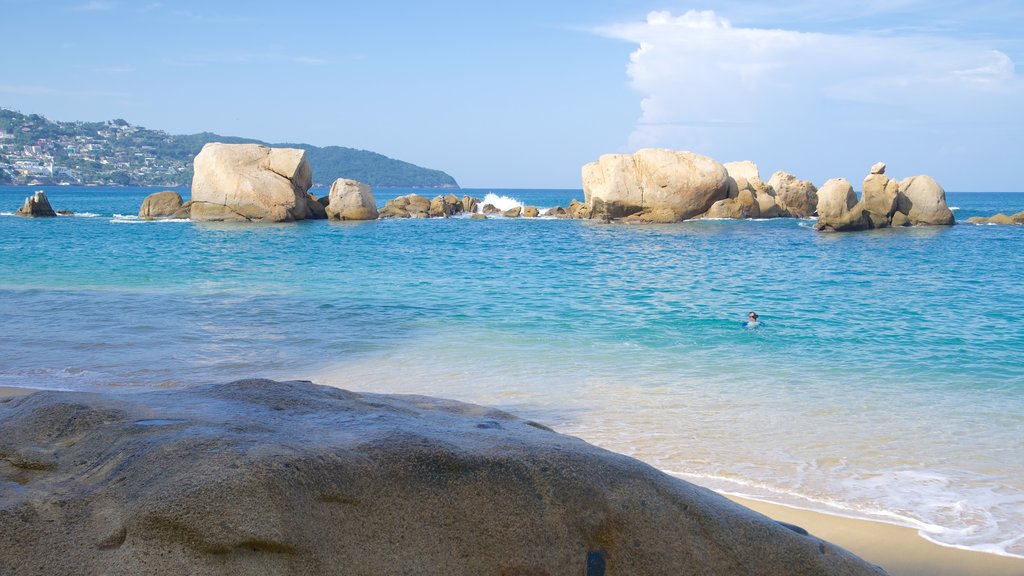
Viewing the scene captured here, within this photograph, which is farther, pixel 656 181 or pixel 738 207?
pixel 738 207

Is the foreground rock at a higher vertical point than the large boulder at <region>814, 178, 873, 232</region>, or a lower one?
lower

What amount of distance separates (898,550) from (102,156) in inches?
6663

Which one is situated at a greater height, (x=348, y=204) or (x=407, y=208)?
(x=348, y=204)

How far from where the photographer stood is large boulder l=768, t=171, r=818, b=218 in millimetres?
55281

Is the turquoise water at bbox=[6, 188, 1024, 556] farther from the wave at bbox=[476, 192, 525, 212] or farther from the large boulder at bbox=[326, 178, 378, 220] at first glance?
the wave at bbox=[476, 192, 525, 212]

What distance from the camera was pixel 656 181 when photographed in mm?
Result: 44594

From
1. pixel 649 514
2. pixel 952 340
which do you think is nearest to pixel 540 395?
pixel 649 514

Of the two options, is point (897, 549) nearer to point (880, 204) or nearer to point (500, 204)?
point (880, 204)

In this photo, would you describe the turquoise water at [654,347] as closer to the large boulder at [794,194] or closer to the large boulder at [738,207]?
the large boulder at [738,207]

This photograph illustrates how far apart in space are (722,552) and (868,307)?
45.5 feet

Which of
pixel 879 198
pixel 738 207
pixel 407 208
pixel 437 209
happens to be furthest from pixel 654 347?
pixel 437 209

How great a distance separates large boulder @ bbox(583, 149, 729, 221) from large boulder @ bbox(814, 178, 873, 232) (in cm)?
816

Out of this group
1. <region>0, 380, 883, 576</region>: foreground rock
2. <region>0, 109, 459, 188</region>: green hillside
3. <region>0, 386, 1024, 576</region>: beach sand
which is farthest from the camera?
<region>0, 109, 459, 188</region>: green hillside

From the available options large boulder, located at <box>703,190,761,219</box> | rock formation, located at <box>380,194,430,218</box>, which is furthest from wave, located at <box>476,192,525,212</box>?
large boulder, located at <box>703,190,761,219</box>
